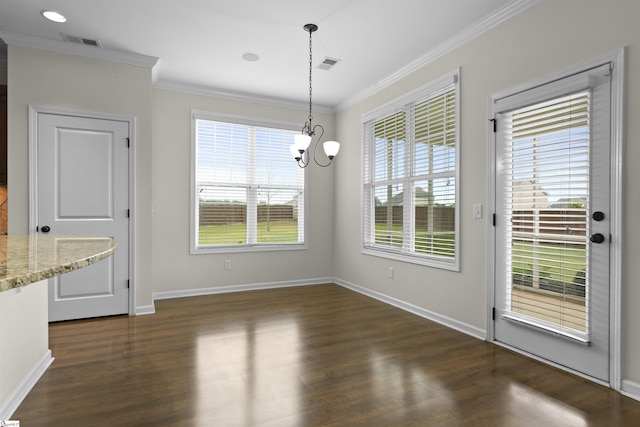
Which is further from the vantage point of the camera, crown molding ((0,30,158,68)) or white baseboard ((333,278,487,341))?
crown molding ((0,30,158,68))

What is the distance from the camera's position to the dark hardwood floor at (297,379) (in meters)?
2.12

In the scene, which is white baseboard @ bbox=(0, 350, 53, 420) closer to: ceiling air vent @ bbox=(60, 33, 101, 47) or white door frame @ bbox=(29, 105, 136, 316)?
white door frame @ bbox=(29, 105, 136, 316)

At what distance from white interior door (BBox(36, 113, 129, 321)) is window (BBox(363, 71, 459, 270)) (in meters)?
3.05

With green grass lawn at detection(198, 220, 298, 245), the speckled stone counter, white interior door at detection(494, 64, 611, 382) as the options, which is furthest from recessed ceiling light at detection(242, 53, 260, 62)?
the speckled stone counter

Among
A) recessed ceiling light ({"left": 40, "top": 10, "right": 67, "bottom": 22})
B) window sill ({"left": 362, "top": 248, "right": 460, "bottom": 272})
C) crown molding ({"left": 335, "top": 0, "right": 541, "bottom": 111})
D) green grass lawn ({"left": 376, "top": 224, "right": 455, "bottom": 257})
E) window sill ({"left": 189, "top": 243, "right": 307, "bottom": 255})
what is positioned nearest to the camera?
crown molding ({"left": 335, "top": 0, "right": 541, "bottom": 111})

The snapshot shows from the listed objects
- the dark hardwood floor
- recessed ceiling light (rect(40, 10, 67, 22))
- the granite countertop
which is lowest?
the dark hardwood floor

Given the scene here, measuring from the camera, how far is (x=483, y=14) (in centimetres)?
319

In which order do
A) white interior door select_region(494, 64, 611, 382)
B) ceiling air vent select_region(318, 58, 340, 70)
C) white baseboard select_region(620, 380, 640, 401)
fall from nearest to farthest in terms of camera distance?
white baseboard select_region(620, 380, 640, 401), white interior door select_region(494, 64, 611, 382), ceiling air vent select_region(318, 58, 340, 70)

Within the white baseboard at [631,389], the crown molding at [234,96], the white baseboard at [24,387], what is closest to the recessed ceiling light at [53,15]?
the crown molding at [234,96]

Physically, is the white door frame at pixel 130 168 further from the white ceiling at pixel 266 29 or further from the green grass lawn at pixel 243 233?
the green grass lawn at pixel 243 233

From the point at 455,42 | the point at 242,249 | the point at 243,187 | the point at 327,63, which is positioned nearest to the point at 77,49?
the point at 243,187

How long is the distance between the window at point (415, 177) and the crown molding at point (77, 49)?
2.86 metres

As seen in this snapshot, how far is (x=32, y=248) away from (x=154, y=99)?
3.78m

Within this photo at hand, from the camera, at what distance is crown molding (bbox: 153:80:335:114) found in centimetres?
486
